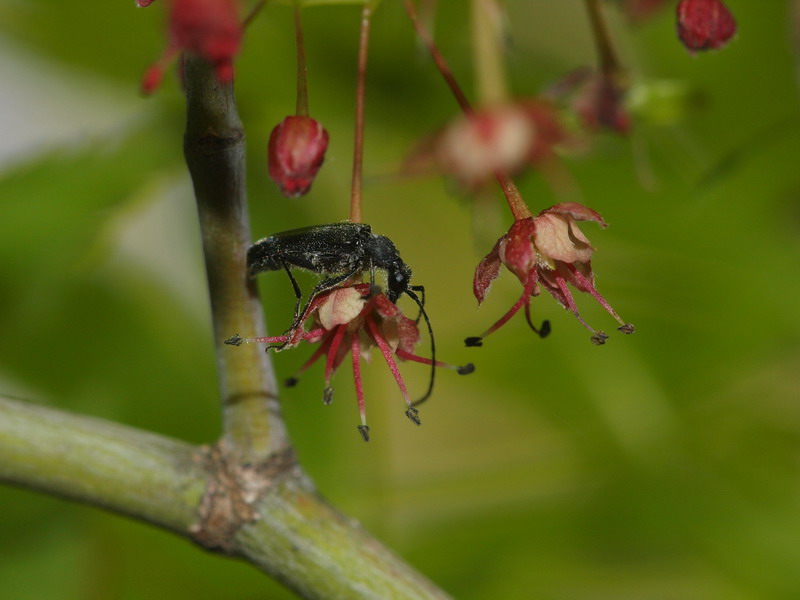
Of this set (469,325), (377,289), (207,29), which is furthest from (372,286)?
(469,325)

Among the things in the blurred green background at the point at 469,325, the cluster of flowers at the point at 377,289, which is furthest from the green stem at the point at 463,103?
the blurred green background at the point at 469,325

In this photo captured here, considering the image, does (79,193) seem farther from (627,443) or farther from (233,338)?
(627,443)

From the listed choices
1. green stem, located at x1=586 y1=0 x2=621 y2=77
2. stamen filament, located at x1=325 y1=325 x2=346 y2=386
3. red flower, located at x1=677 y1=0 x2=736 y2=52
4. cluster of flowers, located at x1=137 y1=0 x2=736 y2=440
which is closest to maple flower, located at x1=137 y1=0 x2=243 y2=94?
cluster of flowers, located at x1=137 y1=0 x2=736 y2=440

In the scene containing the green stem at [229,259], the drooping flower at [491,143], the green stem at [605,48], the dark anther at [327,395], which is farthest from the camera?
the drooping flower at [491,143]

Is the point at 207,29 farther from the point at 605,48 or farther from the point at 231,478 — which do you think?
the point at 605,48

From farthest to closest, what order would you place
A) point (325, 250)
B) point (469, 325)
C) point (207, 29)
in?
point (469, 325) → point (325, 250) → point (207, 29)

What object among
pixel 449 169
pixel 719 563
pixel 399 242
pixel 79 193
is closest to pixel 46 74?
pixel 79 193

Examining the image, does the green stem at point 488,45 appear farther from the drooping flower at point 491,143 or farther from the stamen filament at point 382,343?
the stamen filament at point 382,343
